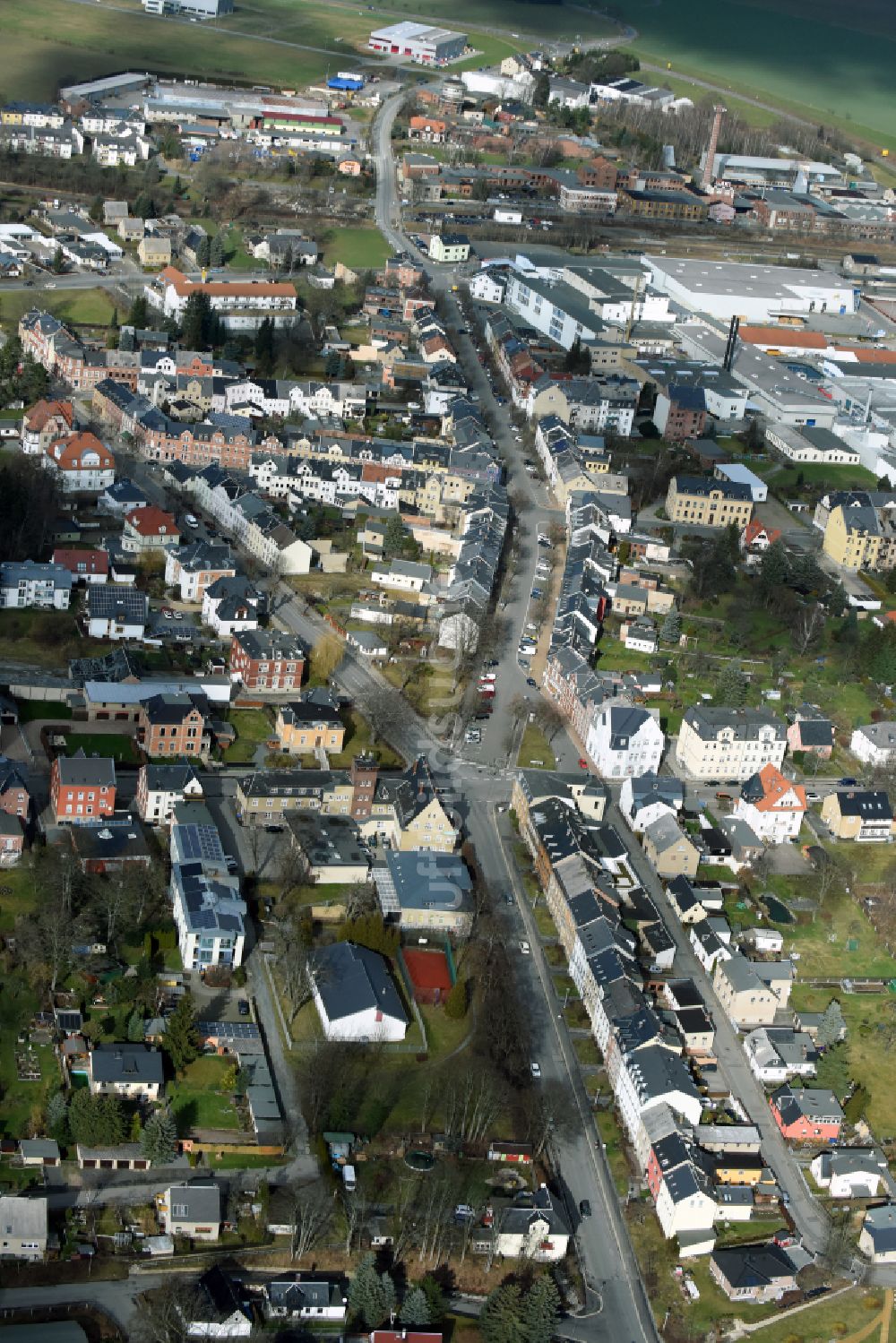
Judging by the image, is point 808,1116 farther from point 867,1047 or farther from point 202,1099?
point 202,1099

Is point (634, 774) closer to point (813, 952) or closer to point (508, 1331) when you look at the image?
point (813, 952)

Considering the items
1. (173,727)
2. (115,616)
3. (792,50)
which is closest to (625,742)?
(173,727)

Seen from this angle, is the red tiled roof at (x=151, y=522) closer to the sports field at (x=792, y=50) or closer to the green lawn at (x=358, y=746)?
the green lawn at (x=358, y=746)

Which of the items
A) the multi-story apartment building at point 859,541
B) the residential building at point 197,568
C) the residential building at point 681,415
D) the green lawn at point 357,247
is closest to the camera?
the residential building at point 197,568

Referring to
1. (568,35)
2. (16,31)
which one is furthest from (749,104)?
(16,31)

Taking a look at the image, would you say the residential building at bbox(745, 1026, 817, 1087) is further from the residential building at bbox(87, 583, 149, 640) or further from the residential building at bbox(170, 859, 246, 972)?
the residential building at bbox(87, 583, 149, 640)

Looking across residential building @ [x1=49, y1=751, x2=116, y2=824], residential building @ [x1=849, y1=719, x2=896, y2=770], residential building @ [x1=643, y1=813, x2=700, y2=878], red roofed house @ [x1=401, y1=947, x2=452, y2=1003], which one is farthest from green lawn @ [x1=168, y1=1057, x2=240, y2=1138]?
residential building @ [x1=849, y1=719, x2=896, y2=770]

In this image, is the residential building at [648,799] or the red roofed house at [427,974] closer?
the red roofed house at [427,974]

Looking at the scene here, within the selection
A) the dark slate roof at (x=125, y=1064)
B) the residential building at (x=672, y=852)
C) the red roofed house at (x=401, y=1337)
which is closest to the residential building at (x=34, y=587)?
the residential building at (x=672, y=852)
